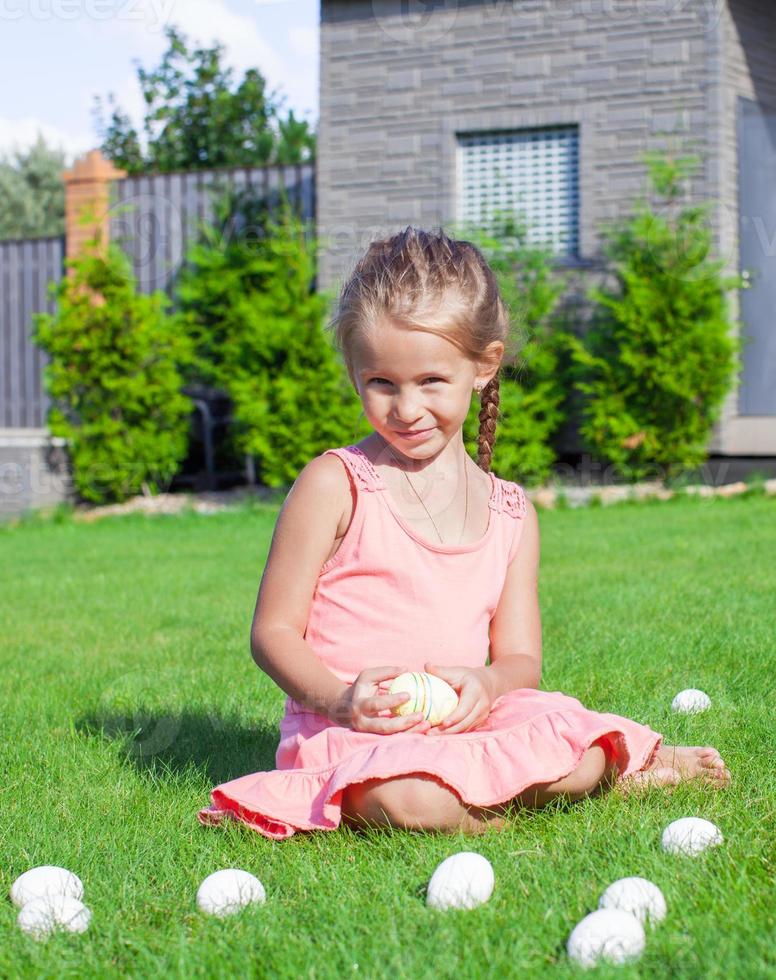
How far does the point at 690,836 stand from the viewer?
2176mm

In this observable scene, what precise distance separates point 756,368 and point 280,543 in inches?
342

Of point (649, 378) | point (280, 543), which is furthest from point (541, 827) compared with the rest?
point (649, 378)

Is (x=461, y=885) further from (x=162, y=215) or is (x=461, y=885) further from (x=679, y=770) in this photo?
(x=162, y=215)

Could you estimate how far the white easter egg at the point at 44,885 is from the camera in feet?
6.67

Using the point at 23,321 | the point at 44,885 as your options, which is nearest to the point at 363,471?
the point at 44,885

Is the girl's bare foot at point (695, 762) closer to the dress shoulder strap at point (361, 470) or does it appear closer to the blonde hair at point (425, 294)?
the dress shoulder strap at point (361, 470)

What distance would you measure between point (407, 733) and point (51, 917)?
747mm

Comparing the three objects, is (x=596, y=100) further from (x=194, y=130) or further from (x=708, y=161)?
(x=194, y=130)

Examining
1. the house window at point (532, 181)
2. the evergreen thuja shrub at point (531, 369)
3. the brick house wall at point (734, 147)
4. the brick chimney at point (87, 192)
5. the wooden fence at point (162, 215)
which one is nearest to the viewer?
the evergreen thuja shrub at point (531, 369)

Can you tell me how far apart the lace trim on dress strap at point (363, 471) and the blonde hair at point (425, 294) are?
8.0 inches

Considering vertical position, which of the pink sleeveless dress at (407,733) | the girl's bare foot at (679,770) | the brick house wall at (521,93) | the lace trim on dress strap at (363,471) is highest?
the brick house wall at (521,93)

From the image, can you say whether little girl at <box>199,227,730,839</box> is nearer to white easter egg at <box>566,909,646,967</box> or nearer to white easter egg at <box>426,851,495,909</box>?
white easter egg at <box>426,851,495,909</box>

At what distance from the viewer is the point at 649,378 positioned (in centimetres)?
973

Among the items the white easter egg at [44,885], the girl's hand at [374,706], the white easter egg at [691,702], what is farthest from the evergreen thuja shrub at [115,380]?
the white easter egg at [44,885]
